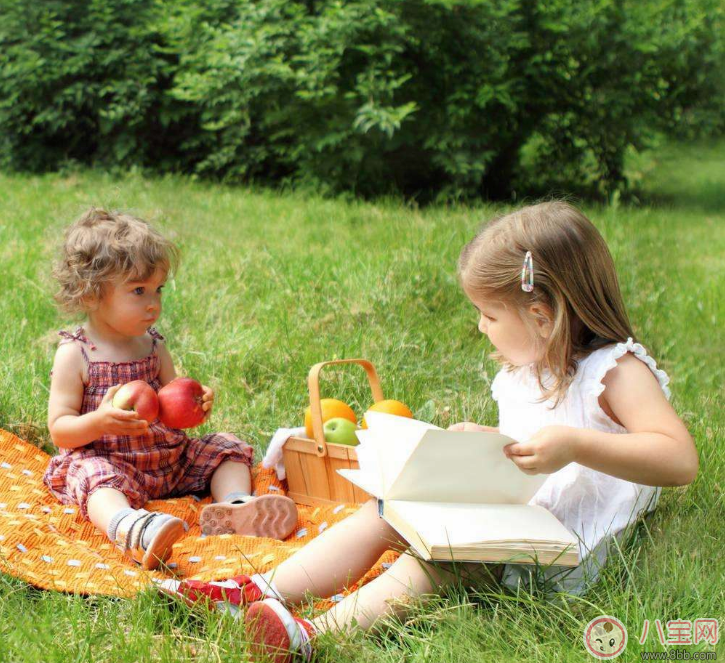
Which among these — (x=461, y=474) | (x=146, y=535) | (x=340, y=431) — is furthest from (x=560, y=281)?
(x=146, y=535)

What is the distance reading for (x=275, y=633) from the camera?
195cm

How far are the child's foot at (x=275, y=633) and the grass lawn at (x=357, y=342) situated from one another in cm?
5

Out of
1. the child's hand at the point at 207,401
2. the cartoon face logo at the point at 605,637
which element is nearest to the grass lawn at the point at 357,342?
the cartoon face logo at the point at 605,637

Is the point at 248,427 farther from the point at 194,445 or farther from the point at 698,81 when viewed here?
the point at 698,81

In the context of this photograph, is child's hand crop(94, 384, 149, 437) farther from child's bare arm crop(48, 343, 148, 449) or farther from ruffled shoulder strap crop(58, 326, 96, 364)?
ruffled shoulder strap crop(58, 326, 96, 364)

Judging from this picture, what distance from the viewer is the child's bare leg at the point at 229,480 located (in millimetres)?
3090

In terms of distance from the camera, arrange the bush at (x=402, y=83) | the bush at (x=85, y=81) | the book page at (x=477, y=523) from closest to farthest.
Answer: the book page at (x=477, y=523), the bush at (x=402, y=83), the bush at (x=85, y=81)

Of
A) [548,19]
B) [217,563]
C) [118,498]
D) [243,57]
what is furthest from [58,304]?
[548,19]

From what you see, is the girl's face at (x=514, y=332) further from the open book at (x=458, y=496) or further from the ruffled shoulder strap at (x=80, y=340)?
the ruffled shoulder strap at (x=80, y=340)

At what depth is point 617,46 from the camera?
7.87 m

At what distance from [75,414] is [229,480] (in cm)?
55

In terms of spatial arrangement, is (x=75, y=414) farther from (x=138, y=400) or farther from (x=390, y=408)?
(x=390, y=408)

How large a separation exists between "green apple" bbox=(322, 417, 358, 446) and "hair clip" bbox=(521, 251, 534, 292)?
3.42 ft

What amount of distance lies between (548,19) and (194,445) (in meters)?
5.85
